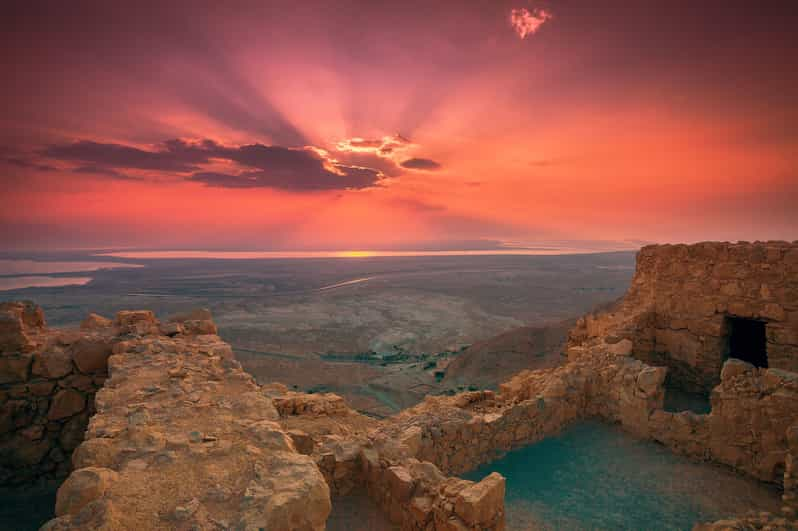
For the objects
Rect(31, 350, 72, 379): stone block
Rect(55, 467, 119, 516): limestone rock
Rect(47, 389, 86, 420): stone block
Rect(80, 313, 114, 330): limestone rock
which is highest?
Rect(80, 313, 114, 330): limestone rock

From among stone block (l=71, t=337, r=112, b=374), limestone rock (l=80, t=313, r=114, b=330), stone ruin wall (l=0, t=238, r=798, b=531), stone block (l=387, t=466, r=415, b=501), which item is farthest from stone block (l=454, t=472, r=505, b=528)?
limestone rock (l=80, t=313, r=114, b=330)

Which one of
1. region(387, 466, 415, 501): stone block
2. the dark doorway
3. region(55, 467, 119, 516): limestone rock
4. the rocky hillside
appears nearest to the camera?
region(55, 467, 119, 516): limestone rock

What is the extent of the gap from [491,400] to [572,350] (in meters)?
2.64

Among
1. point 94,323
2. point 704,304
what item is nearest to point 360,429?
point 94,323

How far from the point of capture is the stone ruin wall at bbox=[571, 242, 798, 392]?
8.05 m

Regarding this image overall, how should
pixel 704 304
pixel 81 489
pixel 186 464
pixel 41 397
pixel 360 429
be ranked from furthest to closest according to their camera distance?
pixel 704 304 < pixel 360 429 < pixel 41 397 < pixel 186 464 < pixel 81 489

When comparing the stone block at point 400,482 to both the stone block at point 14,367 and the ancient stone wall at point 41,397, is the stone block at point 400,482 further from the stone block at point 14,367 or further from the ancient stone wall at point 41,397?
the stone block at point 14,367

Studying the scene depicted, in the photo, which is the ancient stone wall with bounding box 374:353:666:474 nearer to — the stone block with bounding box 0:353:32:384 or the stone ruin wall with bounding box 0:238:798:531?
the stone ruin wall with bounding box 0:238:798:531

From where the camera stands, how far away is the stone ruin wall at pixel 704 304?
8.05 metres

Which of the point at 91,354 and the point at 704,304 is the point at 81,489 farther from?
the point at 704,304

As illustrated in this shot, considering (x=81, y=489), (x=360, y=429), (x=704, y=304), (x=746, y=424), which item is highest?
(x=704, y=304)

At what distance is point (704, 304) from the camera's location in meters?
9.19

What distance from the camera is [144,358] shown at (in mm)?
5820

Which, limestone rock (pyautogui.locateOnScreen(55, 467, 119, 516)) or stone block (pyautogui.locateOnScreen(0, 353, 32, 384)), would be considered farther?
stone block (pyautogui.locateOnScreen(0, 353, 32, 384))
